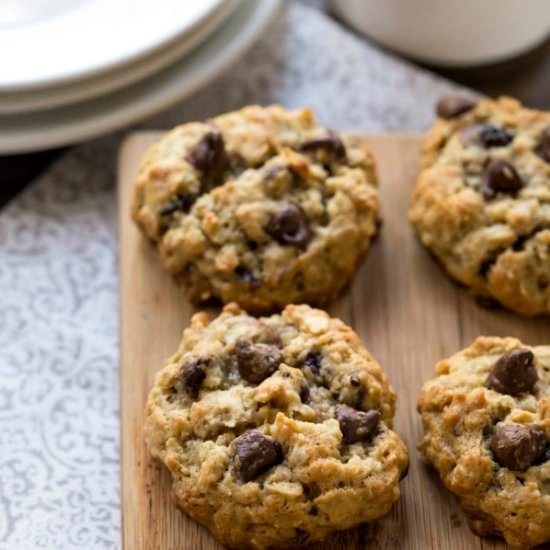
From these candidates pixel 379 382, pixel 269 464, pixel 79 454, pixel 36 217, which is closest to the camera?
pixel 269 464

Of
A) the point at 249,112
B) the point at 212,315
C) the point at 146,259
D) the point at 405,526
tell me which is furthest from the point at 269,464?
the point at 249,112

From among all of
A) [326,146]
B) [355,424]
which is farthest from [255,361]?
[326,146]

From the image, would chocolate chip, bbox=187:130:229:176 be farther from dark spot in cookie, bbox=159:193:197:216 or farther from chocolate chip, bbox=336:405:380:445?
chocolate chip, bbox=336:405:380:445

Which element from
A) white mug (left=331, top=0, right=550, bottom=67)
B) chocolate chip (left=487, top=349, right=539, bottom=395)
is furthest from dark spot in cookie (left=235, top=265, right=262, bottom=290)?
white mug (left=331, top=0, right=550, bottom=67)

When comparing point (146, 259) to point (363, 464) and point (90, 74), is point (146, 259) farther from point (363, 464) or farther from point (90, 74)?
point (363, 464)

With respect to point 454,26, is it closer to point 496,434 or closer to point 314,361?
point 314,361
